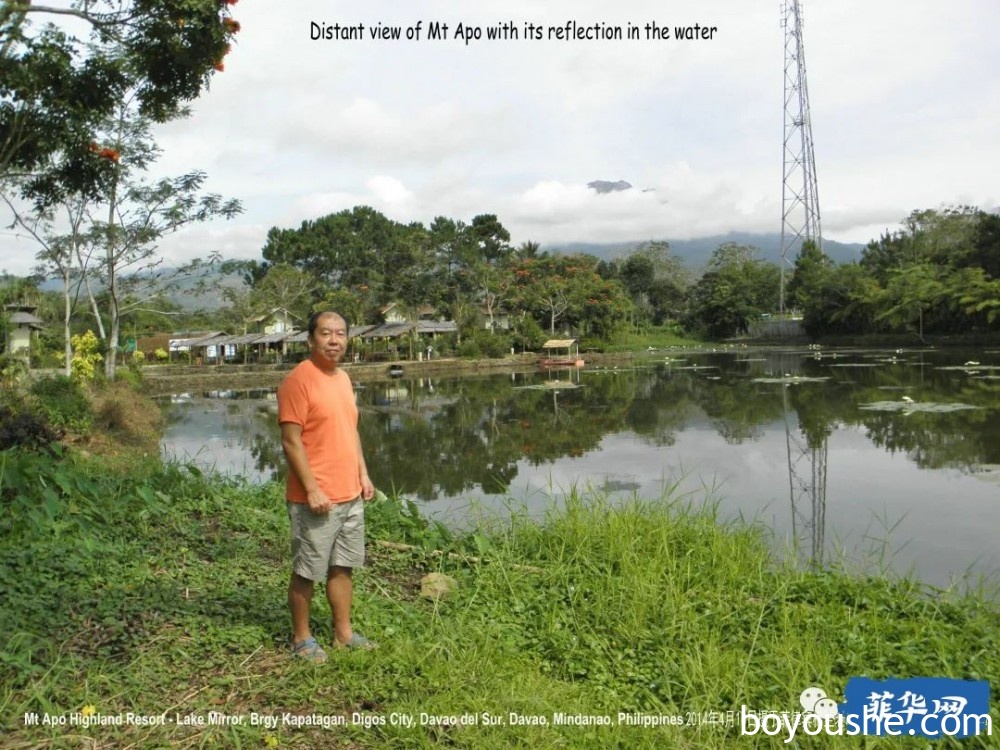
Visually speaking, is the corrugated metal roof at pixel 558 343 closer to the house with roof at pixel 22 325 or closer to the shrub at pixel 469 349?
the shrub at pixel 469 349

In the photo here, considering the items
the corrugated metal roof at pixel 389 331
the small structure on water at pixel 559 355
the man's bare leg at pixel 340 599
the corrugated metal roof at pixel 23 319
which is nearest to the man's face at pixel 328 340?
the man's bare leg at pixel 340 599

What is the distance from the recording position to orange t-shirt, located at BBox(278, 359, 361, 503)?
2.33m

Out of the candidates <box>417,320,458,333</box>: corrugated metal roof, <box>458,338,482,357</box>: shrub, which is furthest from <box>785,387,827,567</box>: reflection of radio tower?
<box>417,320,458,333</box>: corrugated metal roof

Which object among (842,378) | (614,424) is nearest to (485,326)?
(842,378)

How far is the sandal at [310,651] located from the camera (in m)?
2.30

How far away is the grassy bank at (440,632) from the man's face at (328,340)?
3.01 feet

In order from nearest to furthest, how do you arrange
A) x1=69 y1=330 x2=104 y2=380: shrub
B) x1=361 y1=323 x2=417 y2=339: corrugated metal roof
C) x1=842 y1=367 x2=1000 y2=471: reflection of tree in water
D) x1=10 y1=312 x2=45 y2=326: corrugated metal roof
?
1. x1=842 y1=367 x2=1000 y2=471: reflection of tree in water
2. x1=69 y1=330 x2=104 y2=380: shrub
3. x1=10 y1=312 x2=45 y2=326: corrugated metal roof
4. x1=361 y1=323 x2=417 y2=339: corrugated metal roof

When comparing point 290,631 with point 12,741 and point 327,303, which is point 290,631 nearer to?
point 12,741

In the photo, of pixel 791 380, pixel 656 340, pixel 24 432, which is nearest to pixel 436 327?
pixel 656 340

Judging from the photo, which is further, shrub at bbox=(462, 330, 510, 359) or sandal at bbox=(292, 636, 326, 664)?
shrub at bbox=(462, 330, 510, 359)

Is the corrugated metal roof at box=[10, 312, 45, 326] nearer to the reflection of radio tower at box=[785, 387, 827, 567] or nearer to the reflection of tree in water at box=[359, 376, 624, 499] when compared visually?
the reflection of tree in water at box=[359, 376, 624, 499]

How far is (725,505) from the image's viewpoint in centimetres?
598

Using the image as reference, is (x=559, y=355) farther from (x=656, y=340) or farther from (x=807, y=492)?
(x=807, y=492)

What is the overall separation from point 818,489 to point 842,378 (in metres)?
12.8
